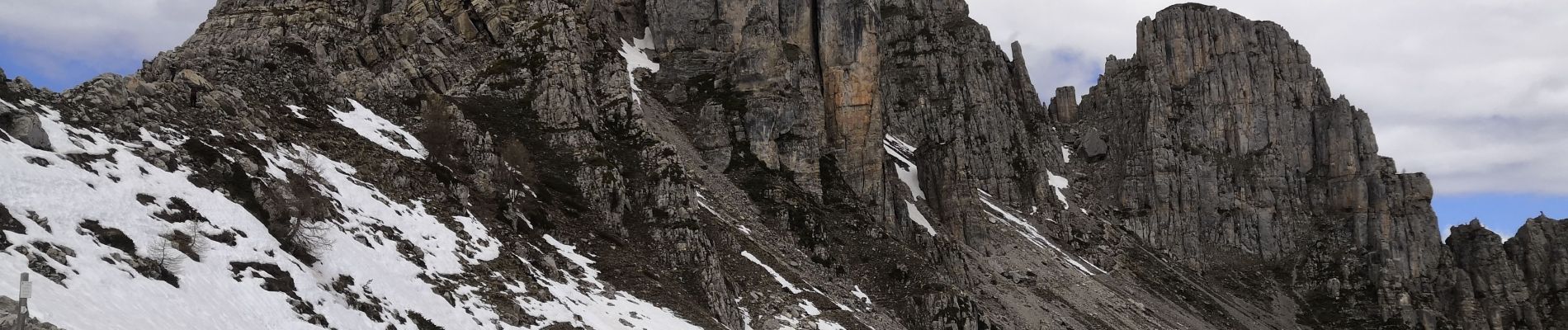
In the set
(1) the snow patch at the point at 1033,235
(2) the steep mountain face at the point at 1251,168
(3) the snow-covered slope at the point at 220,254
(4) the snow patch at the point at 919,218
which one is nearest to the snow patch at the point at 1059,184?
(2) the steep mountain face at the point at 1251,168

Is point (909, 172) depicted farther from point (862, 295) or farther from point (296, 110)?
point (296, 110)

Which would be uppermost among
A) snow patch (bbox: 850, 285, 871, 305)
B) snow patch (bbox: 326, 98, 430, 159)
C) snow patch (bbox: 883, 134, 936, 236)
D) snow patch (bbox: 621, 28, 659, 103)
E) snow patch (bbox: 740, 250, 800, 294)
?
snow patch (bbox: 621, 28, 659, 103)

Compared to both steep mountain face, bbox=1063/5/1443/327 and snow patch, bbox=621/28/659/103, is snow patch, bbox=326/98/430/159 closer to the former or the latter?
snow patch, bbox=621/28/659/103

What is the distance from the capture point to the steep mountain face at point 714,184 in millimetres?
27297

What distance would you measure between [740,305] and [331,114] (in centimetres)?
2176

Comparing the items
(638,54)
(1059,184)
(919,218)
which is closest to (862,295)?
(919,218)

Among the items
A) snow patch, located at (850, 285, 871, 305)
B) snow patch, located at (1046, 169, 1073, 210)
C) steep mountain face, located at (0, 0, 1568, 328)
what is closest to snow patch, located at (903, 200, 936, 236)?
steep mountain face, located at (0, 0, 1568, 328)

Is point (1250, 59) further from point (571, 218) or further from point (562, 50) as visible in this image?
point (571, 218)

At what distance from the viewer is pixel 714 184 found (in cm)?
7306

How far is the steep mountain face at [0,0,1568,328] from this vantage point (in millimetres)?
27297

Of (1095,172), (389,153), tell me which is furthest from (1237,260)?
(389,153)

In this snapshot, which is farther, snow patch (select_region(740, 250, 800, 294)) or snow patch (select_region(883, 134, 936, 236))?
snow patch (select_region(883, 134, 936, 236))

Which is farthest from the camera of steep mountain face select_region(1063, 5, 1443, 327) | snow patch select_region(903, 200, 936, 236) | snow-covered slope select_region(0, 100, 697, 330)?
steep mountain face select_region(1063, 5, 1443, 327)

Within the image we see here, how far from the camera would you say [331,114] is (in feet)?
147
